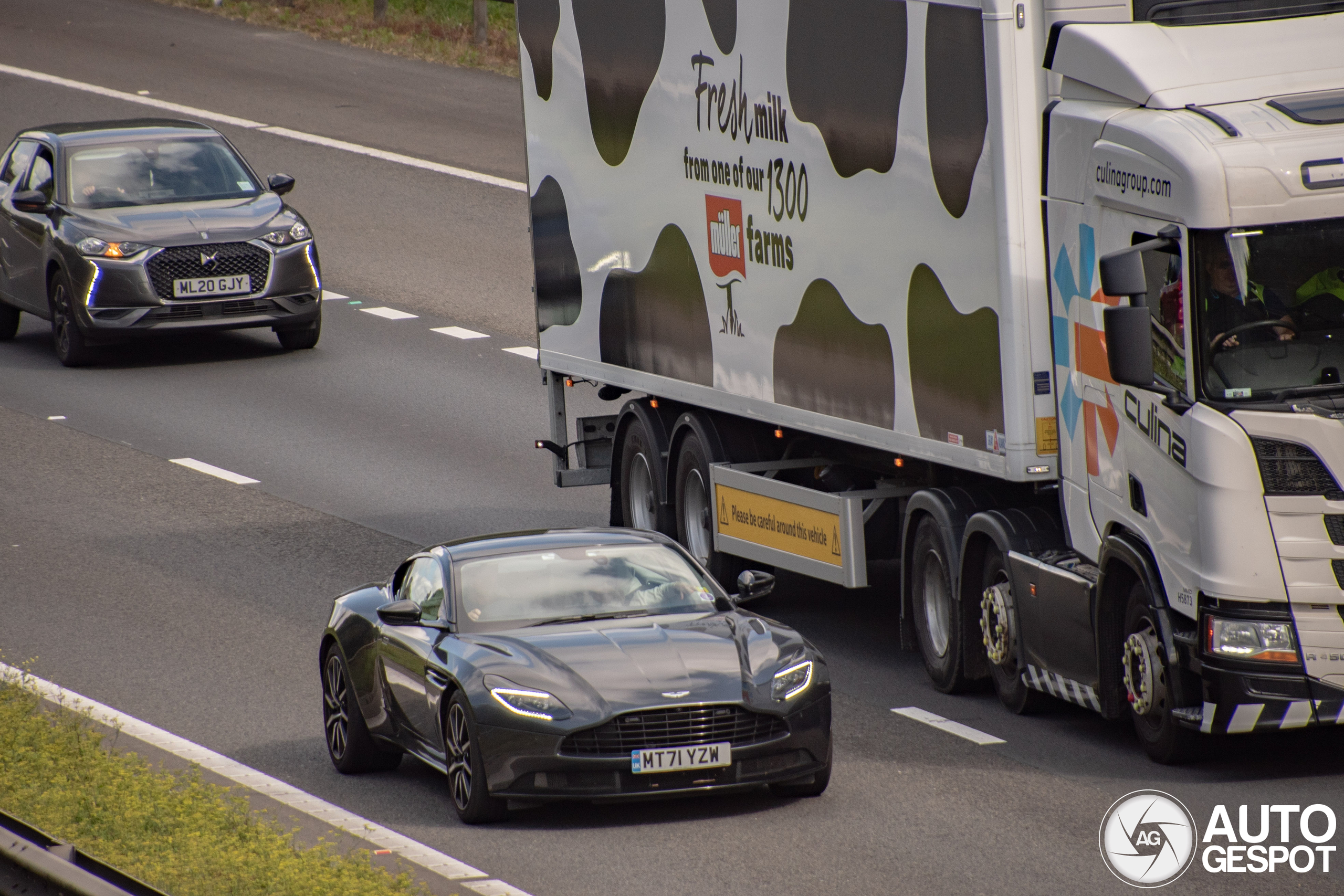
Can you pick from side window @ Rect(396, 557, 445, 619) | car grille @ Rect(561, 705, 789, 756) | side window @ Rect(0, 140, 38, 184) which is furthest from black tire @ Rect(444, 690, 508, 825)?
side window @ Rect(0, 140, 38, 184)

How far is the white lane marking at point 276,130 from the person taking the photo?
3378 centimetres

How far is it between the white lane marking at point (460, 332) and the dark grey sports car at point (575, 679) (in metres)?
13.3

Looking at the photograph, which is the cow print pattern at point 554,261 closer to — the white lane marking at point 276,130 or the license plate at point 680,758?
the license plate at point 680,758

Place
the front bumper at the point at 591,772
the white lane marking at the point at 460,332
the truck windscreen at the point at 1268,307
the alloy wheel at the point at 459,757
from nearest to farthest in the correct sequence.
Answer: the front bumper at the point at 591,772 → the truck windscreen at the point at 1268,307 → the alloy wheel at the point at 459,757 → the white lane marking at the point at 460,332

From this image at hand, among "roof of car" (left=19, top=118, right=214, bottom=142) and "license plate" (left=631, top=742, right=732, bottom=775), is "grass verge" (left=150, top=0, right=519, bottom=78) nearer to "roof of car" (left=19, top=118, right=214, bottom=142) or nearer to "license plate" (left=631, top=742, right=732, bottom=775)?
"roof of car" (left=19, top=118, right=214, bottom=142)

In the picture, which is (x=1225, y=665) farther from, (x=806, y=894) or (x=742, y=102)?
(x=742, y=102)

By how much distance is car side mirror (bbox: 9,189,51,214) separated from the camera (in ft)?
82.0

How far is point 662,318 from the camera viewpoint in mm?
16797

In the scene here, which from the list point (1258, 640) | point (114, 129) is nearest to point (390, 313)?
point (114, 129)

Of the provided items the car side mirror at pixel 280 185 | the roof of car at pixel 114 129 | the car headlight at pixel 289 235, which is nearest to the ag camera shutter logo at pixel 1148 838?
the car headlight at pixel 289 235

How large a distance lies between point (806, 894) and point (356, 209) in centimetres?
2346

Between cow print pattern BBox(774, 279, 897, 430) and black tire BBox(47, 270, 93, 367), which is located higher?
cow print pattern BBox(774, 279, 897, 430)

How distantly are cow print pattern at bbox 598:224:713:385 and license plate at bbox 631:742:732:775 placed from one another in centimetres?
549

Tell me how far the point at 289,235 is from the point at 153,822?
15154 mm
